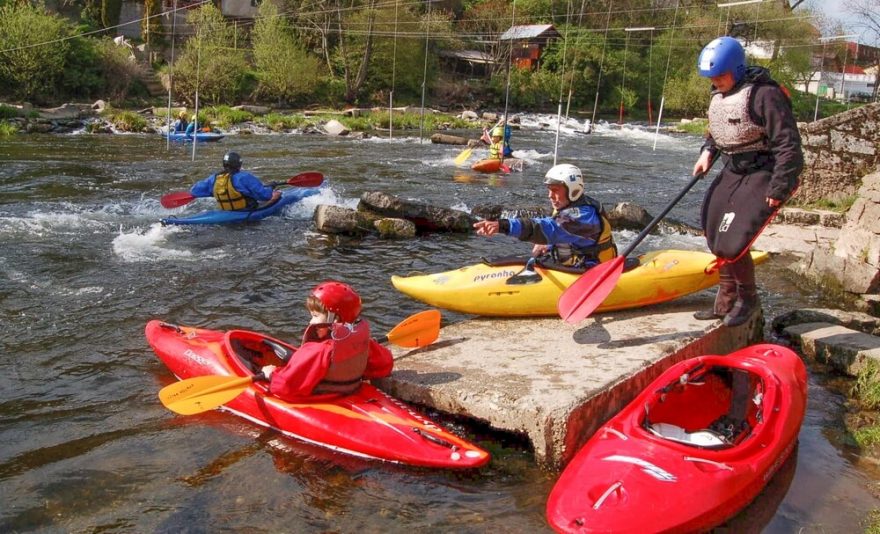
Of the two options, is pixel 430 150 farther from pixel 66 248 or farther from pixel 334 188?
pixel 66 248

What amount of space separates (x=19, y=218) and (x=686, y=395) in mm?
8623

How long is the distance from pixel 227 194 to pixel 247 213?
1.14 feet

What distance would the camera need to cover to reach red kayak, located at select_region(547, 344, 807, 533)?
278 centimetres

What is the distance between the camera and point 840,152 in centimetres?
915

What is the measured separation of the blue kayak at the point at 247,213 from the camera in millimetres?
8922

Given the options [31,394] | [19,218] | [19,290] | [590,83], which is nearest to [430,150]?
[19,218]

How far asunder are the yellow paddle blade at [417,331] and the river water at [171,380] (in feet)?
2.61

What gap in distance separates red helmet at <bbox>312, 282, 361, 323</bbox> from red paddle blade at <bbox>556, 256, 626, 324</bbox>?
136cm

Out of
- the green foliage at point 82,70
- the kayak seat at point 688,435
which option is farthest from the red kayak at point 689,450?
the green foliage at point 82,70

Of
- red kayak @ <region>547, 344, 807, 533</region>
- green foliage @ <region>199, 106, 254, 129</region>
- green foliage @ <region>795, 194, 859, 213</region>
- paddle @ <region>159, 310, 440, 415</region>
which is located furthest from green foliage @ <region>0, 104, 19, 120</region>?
red kayak @ <region>547, 344, 807, 533</region>

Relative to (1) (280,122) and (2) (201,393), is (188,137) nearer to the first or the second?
(1) (280,122)

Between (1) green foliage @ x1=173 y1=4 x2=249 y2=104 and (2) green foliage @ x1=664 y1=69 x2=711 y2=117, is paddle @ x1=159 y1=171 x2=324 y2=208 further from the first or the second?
(2) green foliage @ x1=664 y1=69 x2=711 y2=117

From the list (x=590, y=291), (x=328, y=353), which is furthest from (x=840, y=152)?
(x=328, y=353)

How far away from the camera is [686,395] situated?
3670mm
